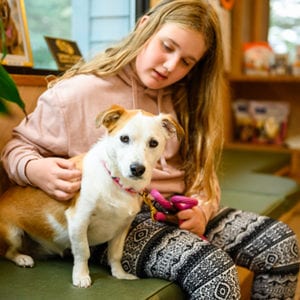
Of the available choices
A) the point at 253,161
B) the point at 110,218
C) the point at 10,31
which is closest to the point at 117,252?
the point at 110,218

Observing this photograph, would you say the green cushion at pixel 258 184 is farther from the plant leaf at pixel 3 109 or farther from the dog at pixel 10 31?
the plant leaf at pixel 3 109

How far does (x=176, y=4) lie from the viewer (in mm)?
1395

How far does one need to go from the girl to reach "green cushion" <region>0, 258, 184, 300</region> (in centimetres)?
5

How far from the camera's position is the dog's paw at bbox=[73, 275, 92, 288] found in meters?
1.07

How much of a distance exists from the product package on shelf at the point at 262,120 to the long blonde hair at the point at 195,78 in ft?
6.34

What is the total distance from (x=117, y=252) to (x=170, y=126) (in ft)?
1.08

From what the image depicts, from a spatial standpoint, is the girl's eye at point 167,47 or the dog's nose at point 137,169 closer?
the dog's nose at point 137,169

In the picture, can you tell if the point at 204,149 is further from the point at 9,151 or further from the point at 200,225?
the point at 9,151

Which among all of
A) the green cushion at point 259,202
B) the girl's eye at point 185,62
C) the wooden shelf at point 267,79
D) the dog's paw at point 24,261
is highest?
the girl's eye at point 185,62

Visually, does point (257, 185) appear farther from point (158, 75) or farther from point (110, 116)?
point (110, 116)

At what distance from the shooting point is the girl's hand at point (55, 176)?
1.13 metres

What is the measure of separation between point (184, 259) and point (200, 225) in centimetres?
22

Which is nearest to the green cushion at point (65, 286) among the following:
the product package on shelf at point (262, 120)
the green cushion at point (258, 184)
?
the green cushion at point (258, 184)

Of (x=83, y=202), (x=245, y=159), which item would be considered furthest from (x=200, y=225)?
(x=245, y=159)
